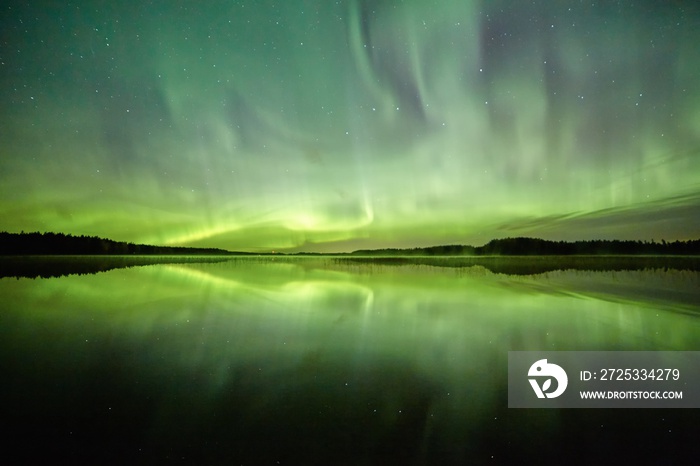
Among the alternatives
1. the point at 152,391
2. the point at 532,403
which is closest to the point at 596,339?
the point at 532,403

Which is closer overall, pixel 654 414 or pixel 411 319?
pixel 654 414

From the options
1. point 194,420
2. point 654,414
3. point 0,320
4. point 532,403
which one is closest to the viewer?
point 194,420

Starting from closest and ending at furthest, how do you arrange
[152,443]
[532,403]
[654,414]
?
1. [152,443]
2. [654,414]
3. [532,403]

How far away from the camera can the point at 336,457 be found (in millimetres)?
4211

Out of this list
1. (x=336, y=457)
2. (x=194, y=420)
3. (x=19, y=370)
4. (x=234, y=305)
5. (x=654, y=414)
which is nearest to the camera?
(x=336, y=457)

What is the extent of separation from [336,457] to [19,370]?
22.9ft

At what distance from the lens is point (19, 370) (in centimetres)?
698

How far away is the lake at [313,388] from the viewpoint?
442cm

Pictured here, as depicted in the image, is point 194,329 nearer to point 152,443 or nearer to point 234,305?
point 234,305

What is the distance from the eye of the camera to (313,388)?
614 cm

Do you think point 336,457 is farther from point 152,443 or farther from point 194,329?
point 194,329

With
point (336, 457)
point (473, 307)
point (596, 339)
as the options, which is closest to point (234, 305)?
point (473, 307)

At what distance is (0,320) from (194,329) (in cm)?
676

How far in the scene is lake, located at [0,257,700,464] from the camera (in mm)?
4422
